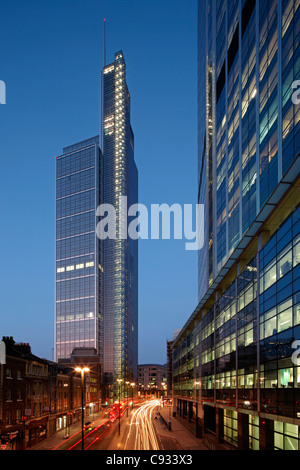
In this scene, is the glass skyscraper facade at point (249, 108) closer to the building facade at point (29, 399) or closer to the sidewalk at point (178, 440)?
the sidewalk at point (178, 440)

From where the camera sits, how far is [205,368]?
187ft

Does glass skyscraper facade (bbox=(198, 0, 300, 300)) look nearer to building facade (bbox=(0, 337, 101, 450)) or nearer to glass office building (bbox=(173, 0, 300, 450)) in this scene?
glass office building (bbox=(173, 0, 300, 450))

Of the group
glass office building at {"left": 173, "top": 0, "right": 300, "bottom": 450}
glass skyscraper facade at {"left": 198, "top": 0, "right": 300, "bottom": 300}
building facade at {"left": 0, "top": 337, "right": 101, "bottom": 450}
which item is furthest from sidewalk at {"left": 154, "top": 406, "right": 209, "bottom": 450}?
glass skyscraper facade at {"left": 198, "top": 0, "right": 300, "bottom": 300}

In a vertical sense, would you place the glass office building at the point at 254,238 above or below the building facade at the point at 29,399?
above

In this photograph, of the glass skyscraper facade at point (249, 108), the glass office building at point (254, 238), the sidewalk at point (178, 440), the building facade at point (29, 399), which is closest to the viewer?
the glass office building at point (254, 238)

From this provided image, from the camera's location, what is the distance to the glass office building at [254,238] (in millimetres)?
25281

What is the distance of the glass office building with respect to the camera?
25281mm

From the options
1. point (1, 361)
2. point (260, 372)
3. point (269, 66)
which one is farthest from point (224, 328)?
point (269, 66)

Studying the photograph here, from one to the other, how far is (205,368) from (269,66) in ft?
128

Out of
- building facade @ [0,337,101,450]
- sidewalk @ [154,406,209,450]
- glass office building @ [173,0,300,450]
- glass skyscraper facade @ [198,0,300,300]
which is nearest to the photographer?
glass office building @ [173,0,300,450]

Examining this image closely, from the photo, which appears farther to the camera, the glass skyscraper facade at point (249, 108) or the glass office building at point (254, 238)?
the glass skyscraper facade at point (249, 108)

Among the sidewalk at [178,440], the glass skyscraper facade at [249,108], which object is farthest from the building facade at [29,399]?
the glass skyscraper facade at [249,108]

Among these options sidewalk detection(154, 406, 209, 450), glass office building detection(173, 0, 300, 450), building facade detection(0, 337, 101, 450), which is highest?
glass office building detection(173, 0, 300, 450)
